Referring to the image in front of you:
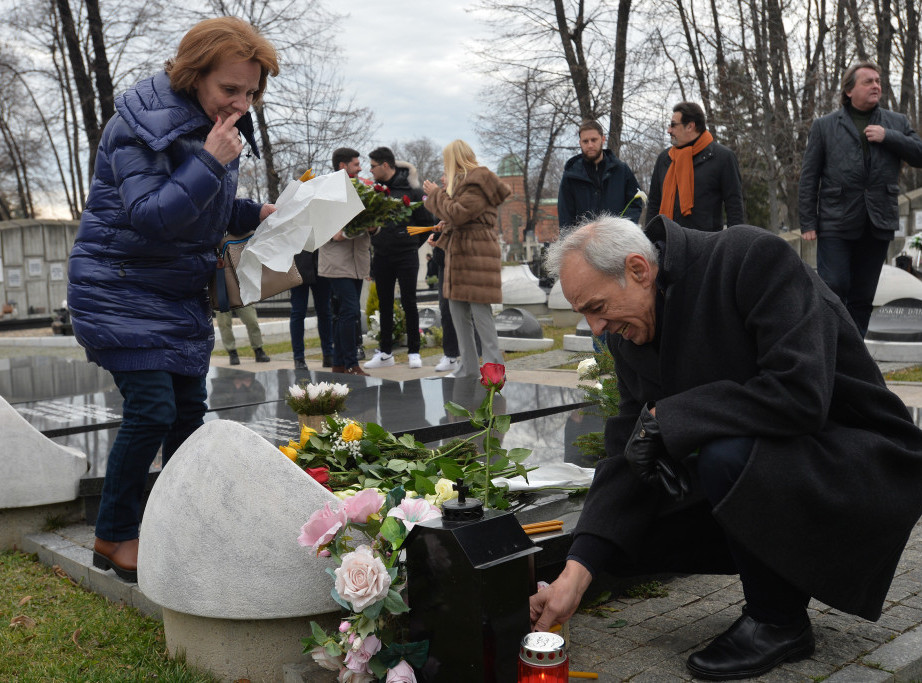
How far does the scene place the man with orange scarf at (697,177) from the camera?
268 inches

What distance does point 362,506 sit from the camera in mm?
2309

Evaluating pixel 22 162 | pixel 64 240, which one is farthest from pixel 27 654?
pixel 22 162

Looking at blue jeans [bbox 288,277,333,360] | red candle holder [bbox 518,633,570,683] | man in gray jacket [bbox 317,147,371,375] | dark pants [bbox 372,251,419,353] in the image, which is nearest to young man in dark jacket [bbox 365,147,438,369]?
dark pants [bbox 372,251,419,353]

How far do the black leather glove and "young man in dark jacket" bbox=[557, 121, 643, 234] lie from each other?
481cm

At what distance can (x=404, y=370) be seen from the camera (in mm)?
9078

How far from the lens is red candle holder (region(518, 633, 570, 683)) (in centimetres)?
202

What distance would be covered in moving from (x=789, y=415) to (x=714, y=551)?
65 cm

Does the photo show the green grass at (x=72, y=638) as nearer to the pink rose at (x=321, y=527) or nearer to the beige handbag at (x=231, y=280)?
the pink rose at (x=321, y=527)

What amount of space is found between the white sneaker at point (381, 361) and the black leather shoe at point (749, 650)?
703 cm

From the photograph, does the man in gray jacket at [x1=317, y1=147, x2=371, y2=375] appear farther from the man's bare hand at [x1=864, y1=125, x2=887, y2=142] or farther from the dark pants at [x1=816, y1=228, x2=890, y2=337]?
the man's bare hand at [x1=864, y1=125, x2=887, y2=142]

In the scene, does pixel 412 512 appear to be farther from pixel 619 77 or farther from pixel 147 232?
pixel 619 77

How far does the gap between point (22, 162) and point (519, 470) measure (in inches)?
1376

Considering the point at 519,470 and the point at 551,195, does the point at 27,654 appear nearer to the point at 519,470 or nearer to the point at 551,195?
the point at 519,470

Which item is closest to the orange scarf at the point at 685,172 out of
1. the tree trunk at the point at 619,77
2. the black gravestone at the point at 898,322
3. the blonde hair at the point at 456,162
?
the blonde hair at the point at 456,162
